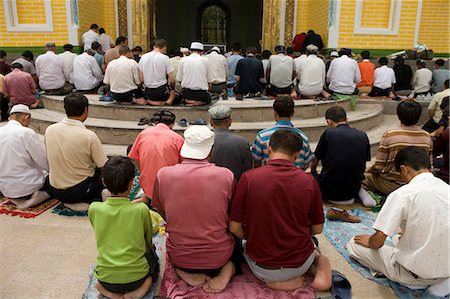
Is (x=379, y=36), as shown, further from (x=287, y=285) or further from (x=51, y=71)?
(x=287, y=285)

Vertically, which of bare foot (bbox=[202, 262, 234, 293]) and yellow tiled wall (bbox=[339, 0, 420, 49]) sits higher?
yellow tiled wall (bbox=[339, 0, 420, 49])

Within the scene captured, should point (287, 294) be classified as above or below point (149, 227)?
below

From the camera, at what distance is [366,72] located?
881 cm

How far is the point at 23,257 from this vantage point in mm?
3275

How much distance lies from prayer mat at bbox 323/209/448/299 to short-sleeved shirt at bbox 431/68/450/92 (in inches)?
246

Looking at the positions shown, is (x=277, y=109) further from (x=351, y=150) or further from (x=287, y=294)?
(x=287, y=294)

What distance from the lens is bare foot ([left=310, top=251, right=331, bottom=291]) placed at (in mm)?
2723

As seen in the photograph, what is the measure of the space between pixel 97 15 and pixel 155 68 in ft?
21.0

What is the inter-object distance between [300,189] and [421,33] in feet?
35.0

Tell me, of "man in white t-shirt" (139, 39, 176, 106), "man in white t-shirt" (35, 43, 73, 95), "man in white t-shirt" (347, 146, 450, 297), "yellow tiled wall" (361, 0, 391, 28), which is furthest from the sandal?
"yellow tiled wall" (361, 0, 391, 28)

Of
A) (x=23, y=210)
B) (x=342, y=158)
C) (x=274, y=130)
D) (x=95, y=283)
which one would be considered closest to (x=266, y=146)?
(x=274, y=130)

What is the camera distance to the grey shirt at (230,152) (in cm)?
362

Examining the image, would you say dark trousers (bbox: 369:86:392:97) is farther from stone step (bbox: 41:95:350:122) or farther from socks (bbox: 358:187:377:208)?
socks (bbox: 358:187:377:208)

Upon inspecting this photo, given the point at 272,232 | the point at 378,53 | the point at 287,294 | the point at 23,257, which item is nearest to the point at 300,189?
the point at 272,232
